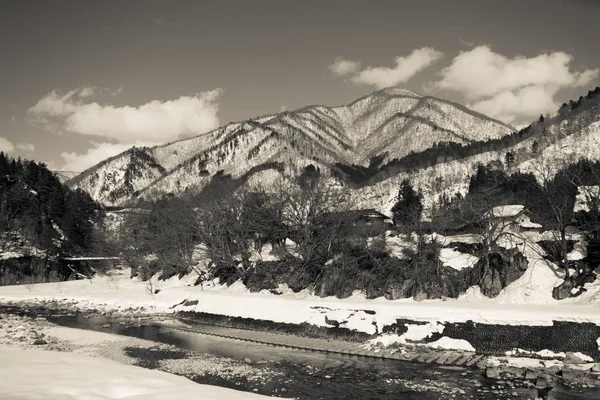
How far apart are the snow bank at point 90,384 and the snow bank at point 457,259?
27.2m

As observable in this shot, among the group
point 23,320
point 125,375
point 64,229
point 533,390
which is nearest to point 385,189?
point 64,229

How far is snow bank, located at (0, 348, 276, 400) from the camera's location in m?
10.4

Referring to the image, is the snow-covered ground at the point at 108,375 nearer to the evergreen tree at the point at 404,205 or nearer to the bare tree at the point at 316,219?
the bare tree at the point at 316,219

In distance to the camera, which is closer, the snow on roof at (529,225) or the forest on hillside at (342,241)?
the forest on hillside at (342,241)

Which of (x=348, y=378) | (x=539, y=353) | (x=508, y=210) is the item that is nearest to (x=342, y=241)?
(x=508, y=210)

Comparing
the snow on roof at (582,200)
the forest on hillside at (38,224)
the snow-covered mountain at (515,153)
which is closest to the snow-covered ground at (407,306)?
the snow on roof at (582,200)

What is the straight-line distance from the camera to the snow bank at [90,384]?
1035cm

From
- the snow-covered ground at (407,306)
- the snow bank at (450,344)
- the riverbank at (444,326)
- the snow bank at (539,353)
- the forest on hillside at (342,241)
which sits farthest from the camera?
the forest on hillside at (342,241)

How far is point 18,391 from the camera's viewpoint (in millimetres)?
10219

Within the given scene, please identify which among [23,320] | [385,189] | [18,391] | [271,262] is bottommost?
[23,320]

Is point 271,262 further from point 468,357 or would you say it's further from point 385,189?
point 385,189

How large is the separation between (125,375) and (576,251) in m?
33.3

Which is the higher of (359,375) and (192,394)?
(192,394)

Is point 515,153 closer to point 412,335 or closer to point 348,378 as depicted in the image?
point 412,335
